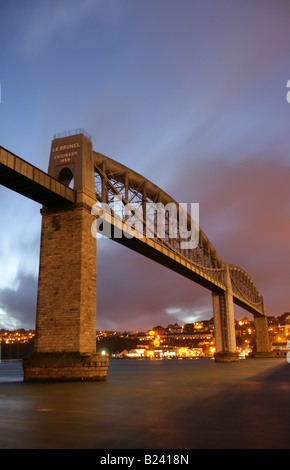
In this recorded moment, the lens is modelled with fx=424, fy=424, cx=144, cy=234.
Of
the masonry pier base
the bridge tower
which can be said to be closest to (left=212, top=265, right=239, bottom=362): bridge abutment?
the bridge tower

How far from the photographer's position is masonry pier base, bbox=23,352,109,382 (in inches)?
1093

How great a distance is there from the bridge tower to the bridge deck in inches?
42.7

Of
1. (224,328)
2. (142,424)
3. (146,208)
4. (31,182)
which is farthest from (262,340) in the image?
(142,424)

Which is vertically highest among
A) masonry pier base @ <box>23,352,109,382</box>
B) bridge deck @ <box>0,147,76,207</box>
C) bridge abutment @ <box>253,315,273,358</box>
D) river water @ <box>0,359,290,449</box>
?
bridge deck @ <box>0,147,76,207</box>

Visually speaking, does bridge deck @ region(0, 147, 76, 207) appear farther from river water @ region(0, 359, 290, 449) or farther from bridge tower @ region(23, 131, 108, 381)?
river water @ region(0, 359, 290, 449)

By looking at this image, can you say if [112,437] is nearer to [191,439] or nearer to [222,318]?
[191,439]

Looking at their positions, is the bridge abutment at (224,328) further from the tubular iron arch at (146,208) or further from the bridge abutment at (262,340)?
the bridge abutment at (262,340)

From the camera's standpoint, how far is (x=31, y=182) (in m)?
28.0

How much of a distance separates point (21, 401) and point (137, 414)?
19.5ft

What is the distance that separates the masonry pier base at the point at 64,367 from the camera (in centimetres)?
2775

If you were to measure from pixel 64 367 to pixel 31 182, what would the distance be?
12.4 m

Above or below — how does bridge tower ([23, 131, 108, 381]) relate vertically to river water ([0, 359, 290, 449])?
above

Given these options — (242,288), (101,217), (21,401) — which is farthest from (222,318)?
(21,401)
